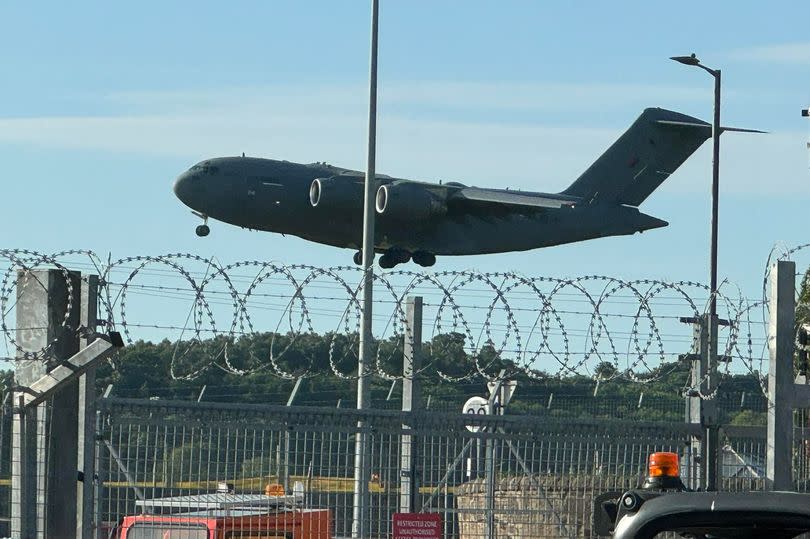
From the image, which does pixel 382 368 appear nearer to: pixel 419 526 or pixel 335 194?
pixel 419 526

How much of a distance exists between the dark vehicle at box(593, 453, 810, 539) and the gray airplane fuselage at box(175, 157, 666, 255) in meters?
35.2

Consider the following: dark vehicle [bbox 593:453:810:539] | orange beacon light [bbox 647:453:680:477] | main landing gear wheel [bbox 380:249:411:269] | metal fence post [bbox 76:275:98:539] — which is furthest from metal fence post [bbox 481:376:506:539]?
main landing gear wheel [bbox 380:249:411:269]

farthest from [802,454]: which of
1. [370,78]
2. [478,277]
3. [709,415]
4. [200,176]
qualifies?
[200,176]

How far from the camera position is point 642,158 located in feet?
170

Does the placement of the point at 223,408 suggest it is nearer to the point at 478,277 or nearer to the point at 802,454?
the point at 478,277

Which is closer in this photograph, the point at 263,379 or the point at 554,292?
the point at 554,292

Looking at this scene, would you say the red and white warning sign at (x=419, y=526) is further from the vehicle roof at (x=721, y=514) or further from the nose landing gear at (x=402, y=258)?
the nose landing gear at (x=402, y=258)

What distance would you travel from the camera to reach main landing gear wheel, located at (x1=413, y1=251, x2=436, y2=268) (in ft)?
147

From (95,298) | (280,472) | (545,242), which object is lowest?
(280,472)

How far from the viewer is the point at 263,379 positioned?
15109mm

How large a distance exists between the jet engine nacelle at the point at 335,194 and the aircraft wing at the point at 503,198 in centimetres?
476

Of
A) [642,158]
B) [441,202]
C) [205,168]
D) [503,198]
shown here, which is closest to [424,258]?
[441,202]

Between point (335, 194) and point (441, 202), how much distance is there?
15.2 feet

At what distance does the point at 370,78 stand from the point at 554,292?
18.3 meters
